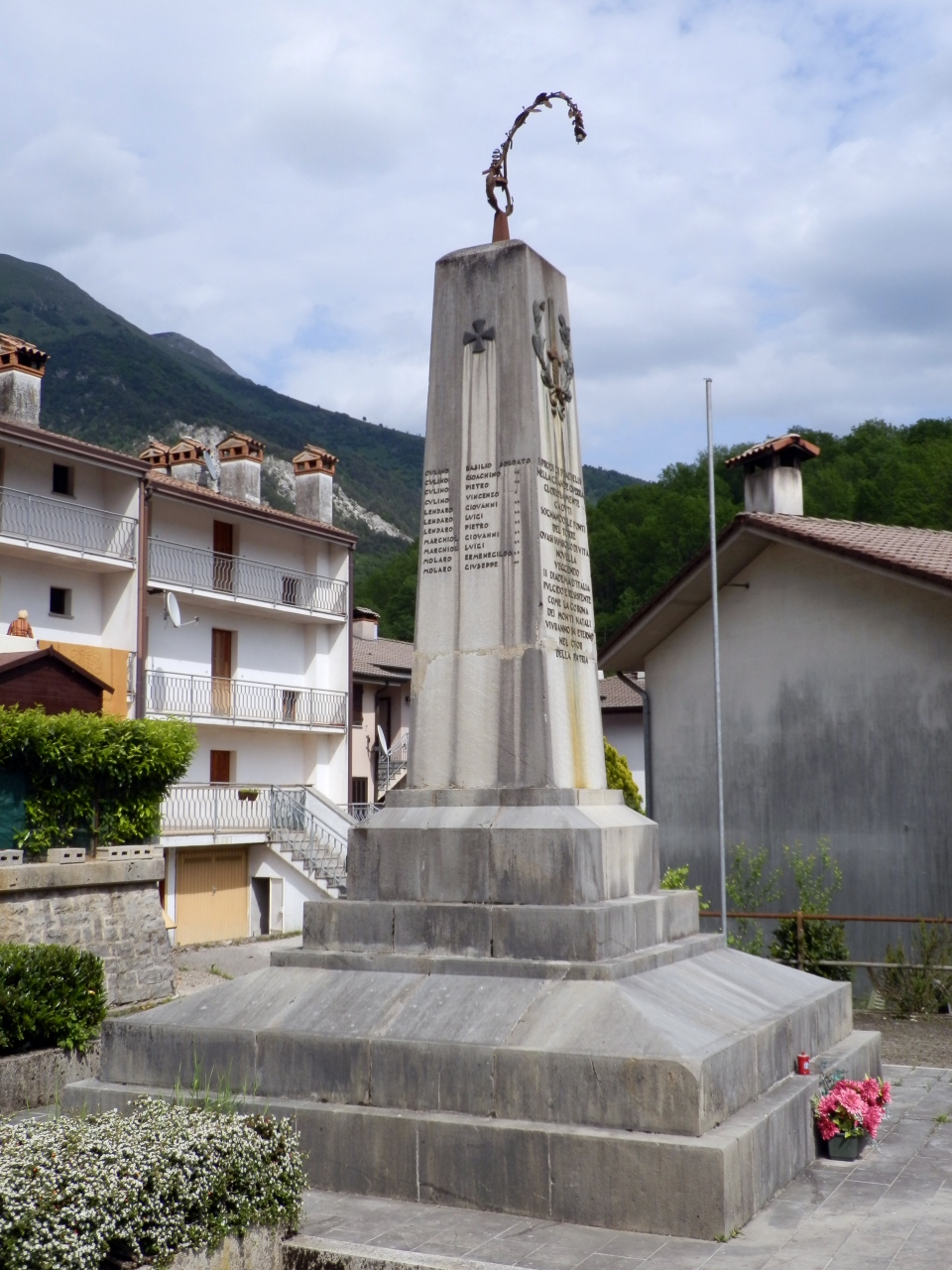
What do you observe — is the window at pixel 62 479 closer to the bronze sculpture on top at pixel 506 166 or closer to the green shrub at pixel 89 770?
the green shrub at pixel 89 770

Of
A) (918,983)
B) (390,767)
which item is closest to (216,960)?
(918,983)

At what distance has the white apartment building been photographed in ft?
88.1

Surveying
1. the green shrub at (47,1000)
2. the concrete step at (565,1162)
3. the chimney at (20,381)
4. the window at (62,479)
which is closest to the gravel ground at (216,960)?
the green shrub at (47,1000)

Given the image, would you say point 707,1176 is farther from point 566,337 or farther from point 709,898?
point 709,898

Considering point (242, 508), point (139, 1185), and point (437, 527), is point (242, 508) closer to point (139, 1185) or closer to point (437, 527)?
point (437, 527)

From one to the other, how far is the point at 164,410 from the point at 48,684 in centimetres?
10464

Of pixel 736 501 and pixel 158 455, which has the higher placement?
pixel 736 501

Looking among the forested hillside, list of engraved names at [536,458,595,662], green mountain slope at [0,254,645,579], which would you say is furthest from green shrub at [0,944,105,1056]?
green mountain slope at [0,254,645,579]

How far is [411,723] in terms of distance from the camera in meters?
8.61

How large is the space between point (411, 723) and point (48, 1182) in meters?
4.36

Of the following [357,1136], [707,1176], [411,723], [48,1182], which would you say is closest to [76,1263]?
[48,1182]

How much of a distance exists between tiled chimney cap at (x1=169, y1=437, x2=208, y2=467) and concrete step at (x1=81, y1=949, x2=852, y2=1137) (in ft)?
95.6

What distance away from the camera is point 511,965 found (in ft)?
23.8

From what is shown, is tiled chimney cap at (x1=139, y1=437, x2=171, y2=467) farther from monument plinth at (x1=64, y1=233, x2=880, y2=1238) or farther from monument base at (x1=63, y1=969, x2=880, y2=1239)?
monument base at (x1=63, y1=969, x2=880, y2=1239)
